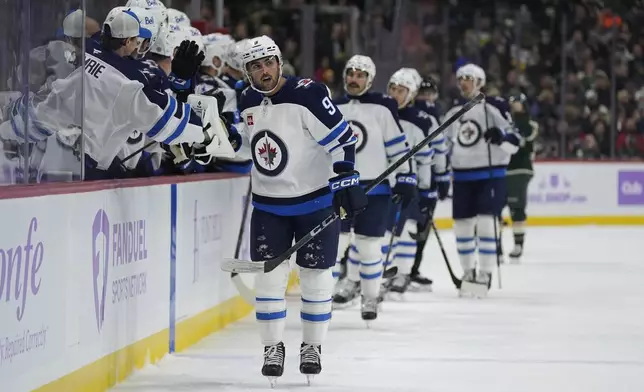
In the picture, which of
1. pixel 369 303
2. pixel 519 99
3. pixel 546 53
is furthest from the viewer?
pixel 546 53

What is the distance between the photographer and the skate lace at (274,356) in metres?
5.65

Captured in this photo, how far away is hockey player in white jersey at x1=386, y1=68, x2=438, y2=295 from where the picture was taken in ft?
29.2

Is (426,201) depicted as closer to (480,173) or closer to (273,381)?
(480,173)

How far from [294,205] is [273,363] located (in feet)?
2.20

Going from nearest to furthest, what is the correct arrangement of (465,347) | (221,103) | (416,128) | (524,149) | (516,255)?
(465,347), (221,103), (416,128), (516,255), (524,149)

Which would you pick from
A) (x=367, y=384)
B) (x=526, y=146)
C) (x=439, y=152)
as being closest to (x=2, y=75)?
(x=367, y=384)

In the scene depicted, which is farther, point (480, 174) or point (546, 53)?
point (546, 53)

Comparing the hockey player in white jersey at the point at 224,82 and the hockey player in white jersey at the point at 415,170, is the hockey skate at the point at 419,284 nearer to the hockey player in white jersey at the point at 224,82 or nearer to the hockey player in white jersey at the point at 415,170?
the hockey player in white jersey at the point at 415,170

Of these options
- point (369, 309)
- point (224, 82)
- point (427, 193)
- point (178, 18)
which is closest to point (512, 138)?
point (427, 193)

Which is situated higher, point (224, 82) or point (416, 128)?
point (224, 82)

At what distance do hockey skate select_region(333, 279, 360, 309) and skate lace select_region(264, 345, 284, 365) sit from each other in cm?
299

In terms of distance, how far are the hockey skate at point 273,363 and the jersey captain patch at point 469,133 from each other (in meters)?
4.22

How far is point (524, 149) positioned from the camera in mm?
13375

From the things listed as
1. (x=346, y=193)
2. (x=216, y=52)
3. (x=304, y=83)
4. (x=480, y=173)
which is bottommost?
(x=346, y=193)
